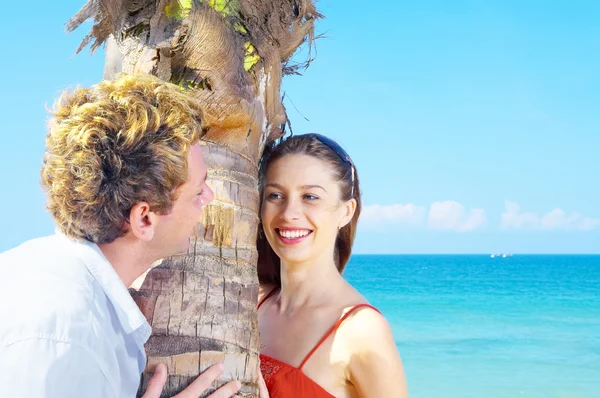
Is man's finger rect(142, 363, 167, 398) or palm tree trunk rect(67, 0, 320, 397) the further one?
palm tree trunk rect(67, 0, 320, 397)

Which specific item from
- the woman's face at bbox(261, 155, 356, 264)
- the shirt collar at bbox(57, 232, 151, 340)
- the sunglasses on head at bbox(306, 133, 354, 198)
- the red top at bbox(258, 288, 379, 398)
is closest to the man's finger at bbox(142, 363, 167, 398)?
the shirt collar at bbox(57, 232, 151, 340)

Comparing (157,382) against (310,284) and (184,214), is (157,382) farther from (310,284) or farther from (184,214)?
(310,284)

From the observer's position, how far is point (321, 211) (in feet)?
12.2

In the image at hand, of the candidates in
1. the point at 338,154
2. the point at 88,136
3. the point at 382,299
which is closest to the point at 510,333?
the point at 382,299

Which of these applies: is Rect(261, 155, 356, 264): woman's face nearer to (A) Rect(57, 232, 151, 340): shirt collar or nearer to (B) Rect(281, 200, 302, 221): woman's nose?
(B) Rect(281, 200, 302, 221): woman's nose

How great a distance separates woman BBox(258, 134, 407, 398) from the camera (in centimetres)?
337

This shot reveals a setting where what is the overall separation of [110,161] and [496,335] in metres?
25.5

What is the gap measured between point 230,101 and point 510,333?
25.4 m

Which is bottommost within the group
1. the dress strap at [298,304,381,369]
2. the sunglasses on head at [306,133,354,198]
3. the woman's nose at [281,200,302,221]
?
the dress strap at [298,304,381,369]

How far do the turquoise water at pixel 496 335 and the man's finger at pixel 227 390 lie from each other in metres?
14.7

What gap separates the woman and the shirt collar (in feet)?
4.26

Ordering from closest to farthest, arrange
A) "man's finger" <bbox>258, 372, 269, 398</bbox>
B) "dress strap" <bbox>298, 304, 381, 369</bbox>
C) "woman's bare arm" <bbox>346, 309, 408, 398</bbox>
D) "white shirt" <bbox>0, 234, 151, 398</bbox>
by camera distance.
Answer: "white shirt" <bbox>0, 234, 151, 398</bbox>
"man's finger" <bbox>258, 372, 269, 398</bbox>
"woman's bare arm" <bbox>346, 309, 408, 398</bbox>
"dress strap" <bbox>298, 304, 381, 369</bbox>

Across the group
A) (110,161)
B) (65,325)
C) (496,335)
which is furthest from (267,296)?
(496,335)

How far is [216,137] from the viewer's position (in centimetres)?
313
